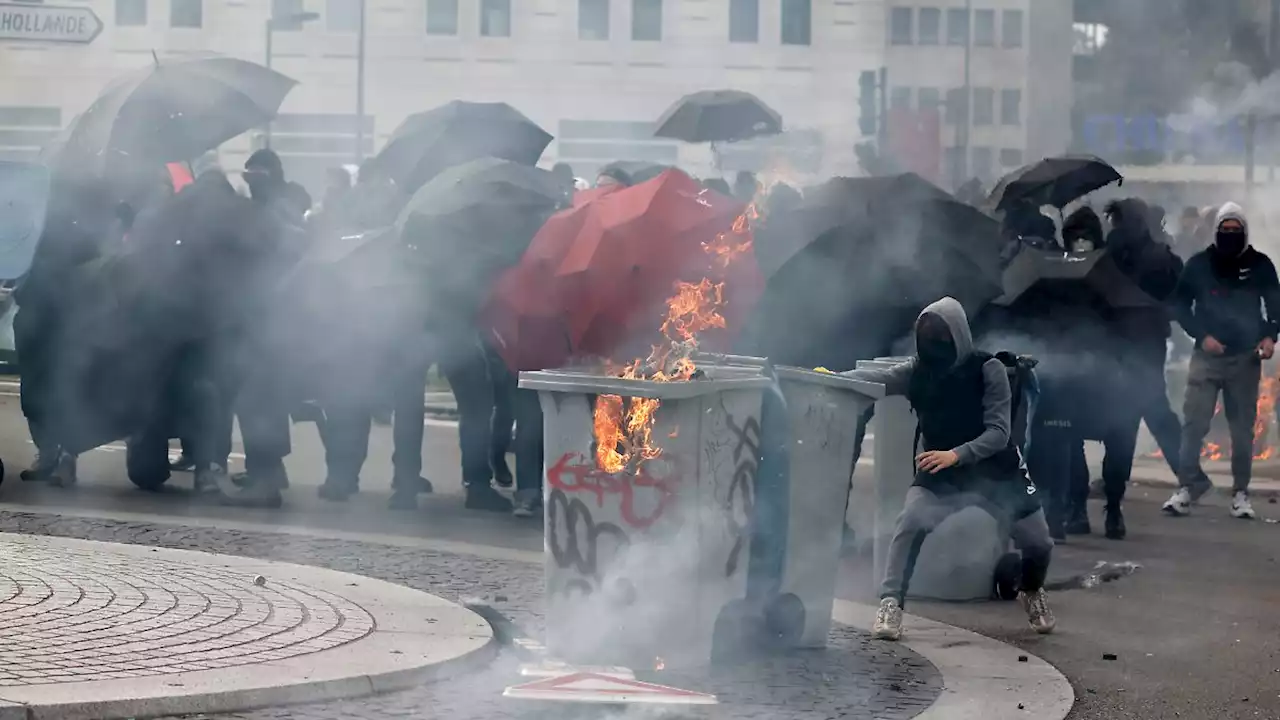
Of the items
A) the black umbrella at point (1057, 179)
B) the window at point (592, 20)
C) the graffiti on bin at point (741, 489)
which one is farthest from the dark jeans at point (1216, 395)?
the graffiti on bin at point (741, 489)

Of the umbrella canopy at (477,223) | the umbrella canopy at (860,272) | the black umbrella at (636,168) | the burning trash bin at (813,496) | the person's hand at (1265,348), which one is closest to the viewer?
the burning trash bin at (813,496)

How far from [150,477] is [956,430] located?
5.12m

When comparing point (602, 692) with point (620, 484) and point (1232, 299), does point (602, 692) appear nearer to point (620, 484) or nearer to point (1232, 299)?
point (620, 484)

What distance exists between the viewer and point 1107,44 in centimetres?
1178

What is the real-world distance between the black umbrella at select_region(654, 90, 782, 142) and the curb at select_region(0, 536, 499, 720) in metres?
4.79

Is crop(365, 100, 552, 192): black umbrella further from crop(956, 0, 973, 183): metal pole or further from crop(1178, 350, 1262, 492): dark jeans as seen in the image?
crop(1178, 350, 1262, 492): dark jeans

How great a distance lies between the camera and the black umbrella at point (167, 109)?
37.1 feet

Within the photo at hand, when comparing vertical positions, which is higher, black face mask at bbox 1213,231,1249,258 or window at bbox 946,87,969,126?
window at bbox 946,87,969,126

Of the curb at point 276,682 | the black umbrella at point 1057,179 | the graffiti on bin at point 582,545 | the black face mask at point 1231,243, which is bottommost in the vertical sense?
the curb at point 276,682

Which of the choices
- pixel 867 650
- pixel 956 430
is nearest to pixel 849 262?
pixel 956 430

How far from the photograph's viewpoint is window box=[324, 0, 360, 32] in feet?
35.1

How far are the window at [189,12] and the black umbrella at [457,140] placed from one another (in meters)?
1.23

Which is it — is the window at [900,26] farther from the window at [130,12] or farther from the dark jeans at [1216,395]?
the window at [130,12]

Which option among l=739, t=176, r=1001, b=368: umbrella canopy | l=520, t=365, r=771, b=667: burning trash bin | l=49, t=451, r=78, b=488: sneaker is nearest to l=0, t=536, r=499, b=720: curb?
l=520, t=365, r=771, b=667: burning trash bin
